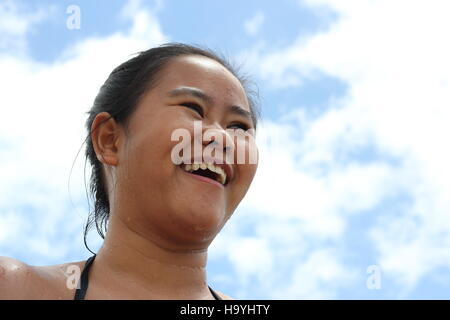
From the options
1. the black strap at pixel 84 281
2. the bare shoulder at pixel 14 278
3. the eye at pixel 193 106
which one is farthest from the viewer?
the eye at pixel 193 106

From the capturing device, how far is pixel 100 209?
3.96 m

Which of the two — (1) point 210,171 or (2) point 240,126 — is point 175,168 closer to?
(1) point 210,171

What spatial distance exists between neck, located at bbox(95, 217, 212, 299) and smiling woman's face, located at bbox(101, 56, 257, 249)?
60 millimetres

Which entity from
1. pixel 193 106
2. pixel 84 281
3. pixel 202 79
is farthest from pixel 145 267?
pixel 202 79

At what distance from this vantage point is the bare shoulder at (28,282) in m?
3.04

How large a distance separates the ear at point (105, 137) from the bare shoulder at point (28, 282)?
696mm

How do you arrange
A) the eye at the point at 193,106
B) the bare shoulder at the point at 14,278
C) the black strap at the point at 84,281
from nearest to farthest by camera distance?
the bare shoulder at the point at 14,278 → the black strap at the point at 84,281 → the eye at the point at 193,106

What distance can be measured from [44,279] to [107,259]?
0.34m

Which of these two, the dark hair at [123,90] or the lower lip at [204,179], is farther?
the dark hair at [123,90]

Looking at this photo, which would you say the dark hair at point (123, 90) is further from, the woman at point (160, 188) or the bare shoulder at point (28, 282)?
the bare shoulder at point (28, 282)

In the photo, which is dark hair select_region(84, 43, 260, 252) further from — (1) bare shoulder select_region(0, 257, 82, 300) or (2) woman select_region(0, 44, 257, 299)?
(1) bare shoulder select_region(0, 257, 82, 300)

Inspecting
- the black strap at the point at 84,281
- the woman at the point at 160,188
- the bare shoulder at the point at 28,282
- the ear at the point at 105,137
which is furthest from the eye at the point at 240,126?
the bare shoulder at the point at 28,282
